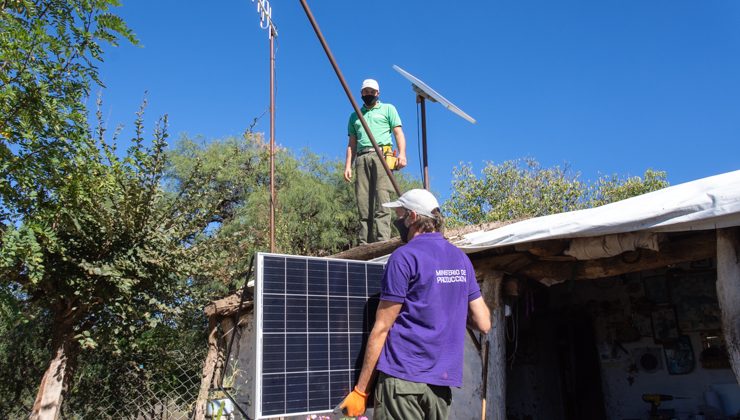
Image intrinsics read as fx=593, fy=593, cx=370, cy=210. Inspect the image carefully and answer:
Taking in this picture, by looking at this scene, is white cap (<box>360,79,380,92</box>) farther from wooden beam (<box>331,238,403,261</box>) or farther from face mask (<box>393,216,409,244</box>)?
face mask (<box>393,216,409,244</box>)

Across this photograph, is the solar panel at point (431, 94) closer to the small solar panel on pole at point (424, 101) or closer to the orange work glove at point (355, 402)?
the small solar panel on pole at point (424, 101)

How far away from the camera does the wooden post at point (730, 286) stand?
4234 millimetres

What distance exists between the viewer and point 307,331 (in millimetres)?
3609

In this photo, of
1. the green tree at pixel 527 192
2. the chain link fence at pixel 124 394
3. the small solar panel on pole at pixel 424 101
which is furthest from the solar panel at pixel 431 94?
the green tree at pixel 527 192

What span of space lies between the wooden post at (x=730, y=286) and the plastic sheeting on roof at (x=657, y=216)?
30cm

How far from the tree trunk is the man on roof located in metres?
3.64

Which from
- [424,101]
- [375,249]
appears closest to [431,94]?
[424,101]

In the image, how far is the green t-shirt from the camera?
6.93 meters

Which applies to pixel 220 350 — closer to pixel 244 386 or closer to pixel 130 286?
pixel 244 386

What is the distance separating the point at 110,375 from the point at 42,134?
164 inches

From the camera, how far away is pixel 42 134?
208 inches

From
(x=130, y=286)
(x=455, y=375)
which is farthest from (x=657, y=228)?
(x=130, y=286)

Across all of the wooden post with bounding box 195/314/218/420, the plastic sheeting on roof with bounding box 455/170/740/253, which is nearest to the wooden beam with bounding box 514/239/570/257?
the plastic sheeting on roof with bounding box 455/170/740/253

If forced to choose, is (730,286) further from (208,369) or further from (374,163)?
(208,369)
